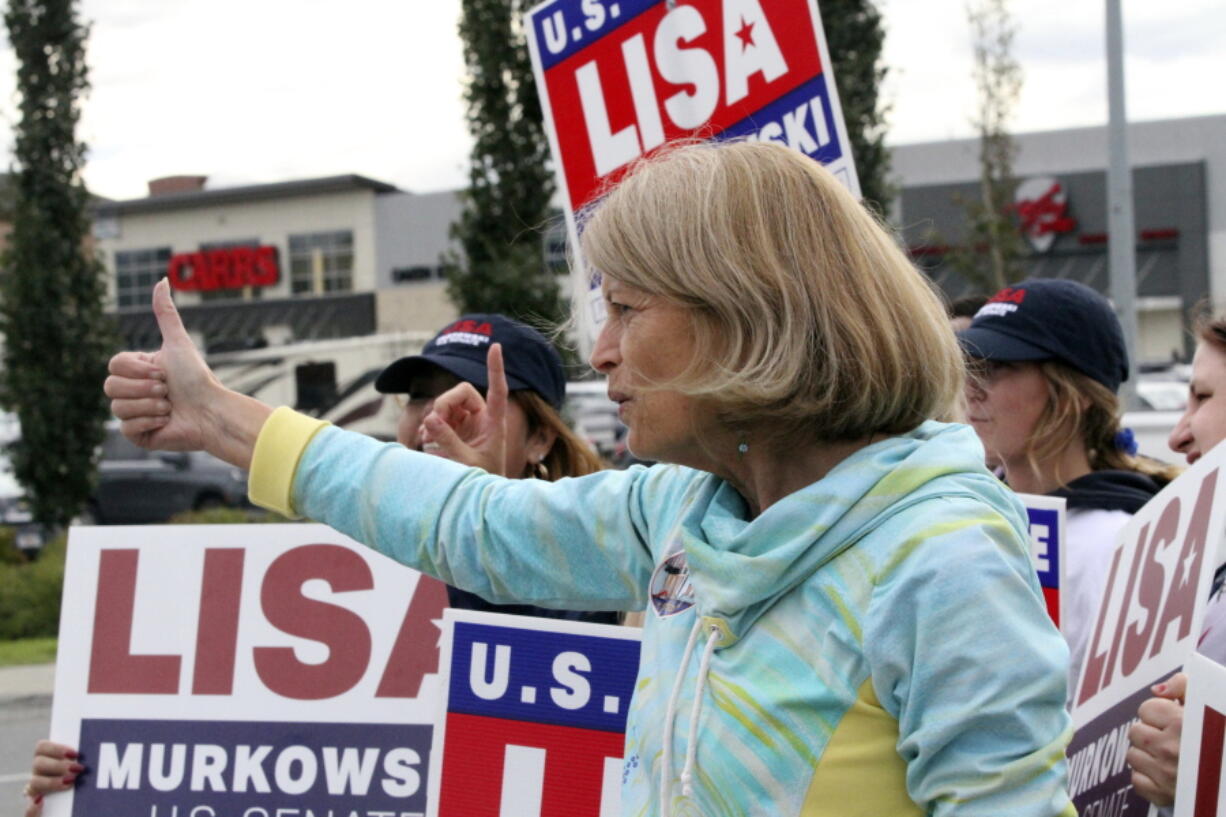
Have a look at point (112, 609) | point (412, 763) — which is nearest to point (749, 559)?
point (412, 763)

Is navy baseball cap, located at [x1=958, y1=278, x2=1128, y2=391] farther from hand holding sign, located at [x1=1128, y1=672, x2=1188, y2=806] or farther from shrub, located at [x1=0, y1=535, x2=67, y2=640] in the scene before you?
shrub, located at [x1=0, y1=535, x2=67, y2=640]

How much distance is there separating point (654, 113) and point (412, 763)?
5.35 feet

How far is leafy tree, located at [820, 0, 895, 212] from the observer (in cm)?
1382

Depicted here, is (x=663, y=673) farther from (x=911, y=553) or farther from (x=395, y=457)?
(x=395, y=457)

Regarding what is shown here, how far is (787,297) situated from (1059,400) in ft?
5.69

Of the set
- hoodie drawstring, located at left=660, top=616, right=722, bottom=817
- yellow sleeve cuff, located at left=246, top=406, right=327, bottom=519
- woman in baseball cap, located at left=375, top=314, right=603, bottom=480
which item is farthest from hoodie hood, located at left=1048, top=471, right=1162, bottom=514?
yellow sleeve cuff, located at left=246, top=406, right=327, bottom=519

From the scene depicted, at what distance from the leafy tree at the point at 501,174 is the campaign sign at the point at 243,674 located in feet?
32.3

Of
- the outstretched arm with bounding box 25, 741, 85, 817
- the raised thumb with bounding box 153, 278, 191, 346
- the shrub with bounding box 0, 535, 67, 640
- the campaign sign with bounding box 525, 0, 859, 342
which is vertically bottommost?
the shrub with bounding box 0, 535, 67, 640

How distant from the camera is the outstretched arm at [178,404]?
1.64 m

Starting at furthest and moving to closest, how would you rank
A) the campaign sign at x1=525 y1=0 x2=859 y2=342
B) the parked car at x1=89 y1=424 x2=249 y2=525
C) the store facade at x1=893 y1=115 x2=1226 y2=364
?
the store facade at x1=893 y1=115 x2=1226 y2=364, the parked car at x1=89 y1=424 x2=249 y2=525, the campaign sign at x1=525 y1=0 x2=859 y2=342

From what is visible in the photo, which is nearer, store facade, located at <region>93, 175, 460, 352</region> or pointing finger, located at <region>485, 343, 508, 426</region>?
pointing finger, located at <region>485, 343, 508, 426</region>

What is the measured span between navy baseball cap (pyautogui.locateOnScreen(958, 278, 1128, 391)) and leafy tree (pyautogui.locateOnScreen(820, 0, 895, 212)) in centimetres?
1107

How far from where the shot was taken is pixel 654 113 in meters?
3.31

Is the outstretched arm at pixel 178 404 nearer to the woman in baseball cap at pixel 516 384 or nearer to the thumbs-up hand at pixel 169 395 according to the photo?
the thumbs-up hand at pixel 169 395
